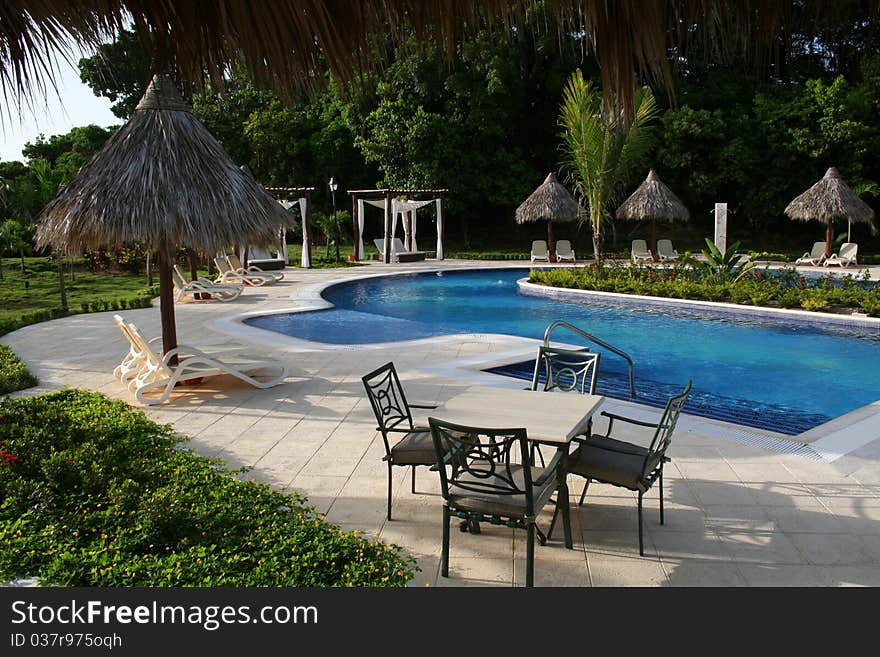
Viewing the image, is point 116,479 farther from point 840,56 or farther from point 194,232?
point 840,56

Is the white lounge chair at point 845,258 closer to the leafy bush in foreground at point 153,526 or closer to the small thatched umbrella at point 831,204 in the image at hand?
the small thatched umbrella at point 831,204

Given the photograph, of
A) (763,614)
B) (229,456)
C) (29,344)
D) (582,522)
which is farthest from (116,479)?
(29,344)

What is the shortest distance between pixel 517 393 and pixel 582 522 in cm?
83

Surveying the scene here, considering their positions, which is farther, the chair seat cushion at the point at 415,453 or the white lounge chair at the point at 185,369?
the white lounge chair at the point at 185,369

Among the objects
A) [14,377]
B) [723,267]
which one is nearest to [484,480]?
[14,377]

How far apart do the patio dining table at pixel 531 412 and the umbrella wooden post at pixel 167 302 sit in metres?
3.93

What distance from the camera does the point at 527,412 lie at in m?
3.96

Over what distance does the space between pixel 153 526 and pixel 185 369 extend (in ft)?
11.1

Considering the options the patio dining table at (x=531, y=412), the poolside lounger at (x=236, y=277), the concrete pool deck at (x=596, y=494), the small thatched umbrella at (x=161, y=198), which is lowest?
the concrete pool deck at (x=596, y=494)

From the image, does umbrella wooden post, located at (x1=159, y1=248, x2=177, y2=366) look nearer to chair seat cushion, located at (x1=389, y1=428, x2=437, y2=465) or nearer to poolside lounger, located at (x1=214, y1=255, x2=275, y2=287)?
chair seat cushion, located at (x1=389, y1=428, x2=437, y2=465)

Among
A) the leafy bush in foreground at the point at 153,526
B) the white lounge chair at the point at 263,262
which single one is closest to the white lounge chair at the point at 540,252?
the white lounge chair at the point at 263,262

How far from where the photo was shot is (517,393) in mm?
4375

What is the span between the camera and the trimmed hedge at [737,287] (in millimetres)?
12109

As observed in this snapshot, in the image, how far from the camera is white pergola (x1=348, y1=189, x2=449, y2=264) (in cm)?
2320
